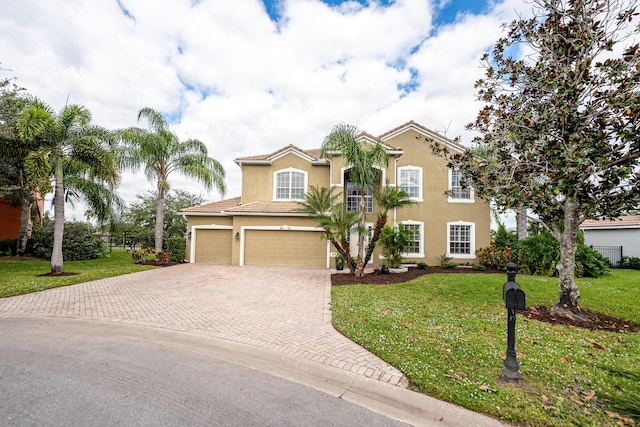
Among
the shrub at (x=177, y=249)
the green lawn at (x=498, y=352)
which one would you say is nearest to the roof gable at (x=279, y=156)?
the shrub at (x=177, y=249)

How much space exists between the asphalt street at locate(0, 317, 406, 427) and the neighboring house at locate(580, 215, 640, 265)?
24.6 metres

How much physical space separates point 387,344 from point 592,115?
20.4 feet

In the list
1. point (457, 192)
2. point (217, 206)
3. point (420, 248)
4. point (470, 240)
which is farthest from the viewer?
point (217, 206)

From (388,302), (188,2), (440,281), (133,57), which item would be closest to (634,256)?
(440,281)

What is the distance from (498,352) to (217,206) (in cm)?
1656

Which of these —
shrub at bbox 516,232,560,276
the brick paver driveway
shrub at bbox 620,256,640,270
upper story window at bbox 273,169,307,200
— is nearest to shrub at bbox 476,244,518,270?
shrub at bbox 516,232,560,276

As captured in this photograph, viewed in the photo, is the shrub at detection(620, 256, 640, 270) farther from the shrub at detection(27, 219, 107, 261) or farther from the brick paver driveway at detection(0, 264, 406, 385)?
the shrub at detection(27, 219, 107, 261)

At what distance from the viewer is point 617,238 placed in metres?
20.5

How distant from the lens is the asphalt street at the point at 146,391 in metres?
2.95

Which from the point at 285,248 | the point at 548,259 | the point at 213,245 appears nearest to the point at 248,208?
the point at 285,248

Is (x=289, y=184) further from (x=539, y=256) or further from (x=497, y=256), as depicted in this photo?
(x=539, y=256)

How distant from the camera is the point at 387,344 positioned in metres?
4.86

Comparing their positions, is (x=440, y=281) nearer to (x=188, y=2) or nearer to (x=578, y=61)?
(x=578, y=61)

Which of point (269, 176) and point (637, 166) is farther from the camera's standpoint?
point (269, 176)
